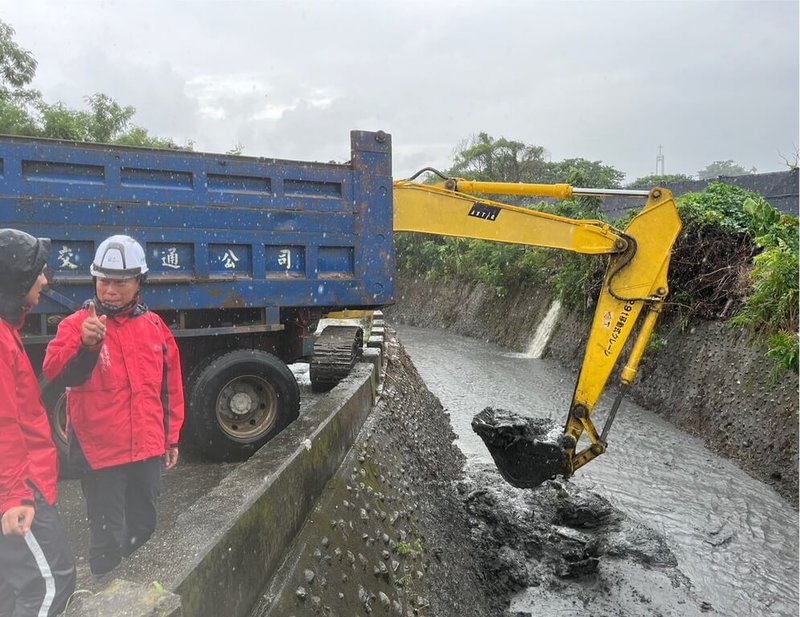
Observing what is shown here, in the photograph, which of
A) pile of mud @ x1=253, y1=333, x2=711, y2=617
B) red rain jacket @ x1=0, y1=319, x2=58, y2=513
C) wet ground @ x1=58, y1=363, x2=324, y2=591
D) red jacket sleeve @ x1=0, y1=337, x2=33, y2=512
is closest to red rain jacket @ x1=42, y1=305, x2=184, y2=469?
red rain jacket @ x1=0, y1=319, x2=58, y2=513

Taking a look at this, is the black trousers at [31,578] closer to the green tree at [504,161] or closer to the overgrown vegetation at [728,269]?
the overgrown vegetation at [728,269]

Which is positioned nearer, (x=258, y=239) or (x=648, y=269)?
(x=258, y=239)

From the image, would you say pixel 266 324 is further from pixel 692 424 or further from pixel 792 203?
pixel 792 203

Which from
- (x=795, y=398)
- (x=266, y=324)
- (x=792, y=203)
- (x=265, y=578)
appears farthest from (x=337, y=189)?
(x=792, y=203)

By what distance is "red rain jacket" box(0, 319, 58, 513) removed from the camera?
2.13 m

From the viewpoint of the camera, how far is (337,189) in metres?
5.28

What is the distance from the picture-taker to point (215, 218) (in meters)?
4.73

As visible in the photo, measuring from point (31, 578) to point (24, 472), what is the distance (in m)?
0.37

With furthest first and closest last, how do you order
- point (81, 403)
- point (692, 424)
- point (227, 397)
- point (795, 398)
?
point (692, 424) < point (795, 398) < point (227, 397) < point (81, 403)

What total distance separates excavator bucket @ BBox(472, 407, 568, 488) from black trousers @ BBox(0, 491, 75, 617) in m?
3.89

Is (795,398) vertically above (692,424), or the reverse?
(795,398)

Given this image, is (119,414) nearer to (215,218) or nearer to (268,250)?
(215,218)

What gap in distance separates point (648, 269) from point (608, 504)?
2.56 metres

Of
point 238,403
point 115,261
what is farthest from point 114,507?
point 238,403
